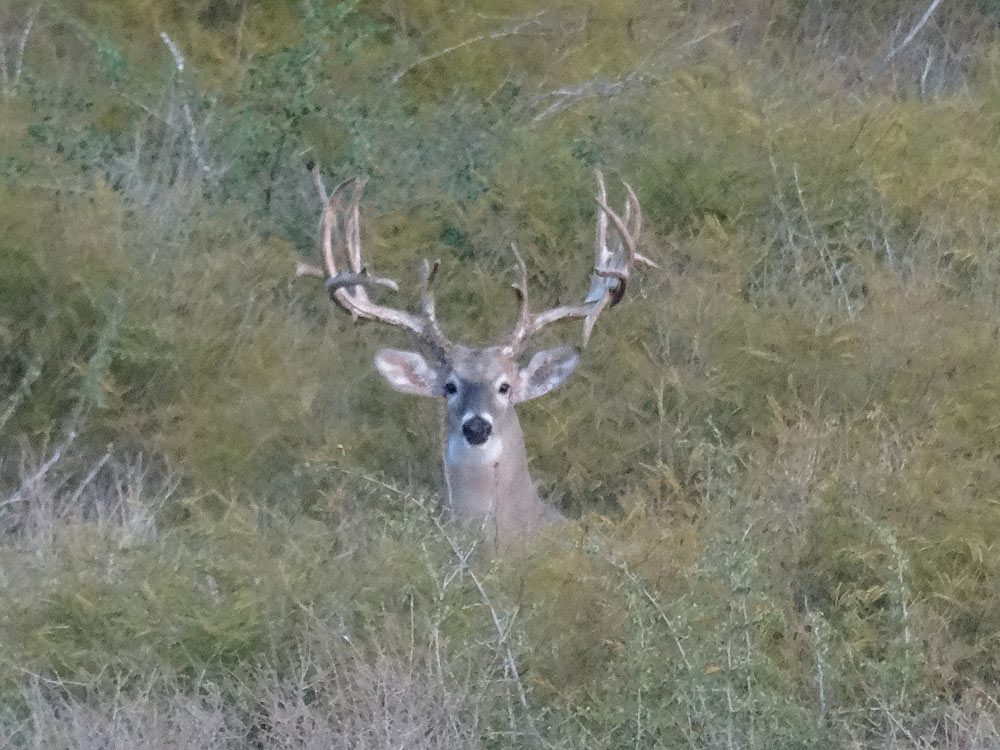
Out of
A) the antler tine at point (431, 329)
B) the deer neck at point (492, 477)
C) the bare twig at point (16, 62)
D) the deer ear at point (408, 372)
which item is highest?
the bare twig at point (16, 62)

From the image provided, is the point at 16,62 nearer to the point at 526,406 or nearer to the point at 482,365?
the point at 526,406

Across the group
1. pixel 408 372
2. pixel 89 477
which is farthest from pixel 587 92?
pixel 89 477

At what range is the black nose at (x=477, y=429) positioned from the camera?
7.20 meters

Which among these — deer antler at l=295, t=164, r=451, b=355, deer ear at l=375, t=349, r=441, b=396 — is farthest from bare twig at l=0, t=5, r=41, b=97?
deer ear at l=375, t=349, r=441, b=396

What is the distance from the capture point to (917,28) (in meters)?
11.6

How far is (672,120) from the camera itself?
30.5ft

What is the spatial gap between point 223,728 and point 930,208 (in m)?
4.98

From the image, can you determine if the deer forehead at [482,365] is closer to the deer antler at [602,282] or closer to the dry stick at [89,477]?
the deer antler at [602,282]

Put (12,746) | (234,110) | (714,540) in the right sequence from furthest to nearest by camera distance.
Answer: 1. (234,110)
2. (714,540)
3. (12,746)

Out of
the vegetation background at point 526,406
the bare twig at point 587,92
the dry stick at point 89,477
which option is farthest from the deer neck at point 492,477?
the bare twig at point 587,92

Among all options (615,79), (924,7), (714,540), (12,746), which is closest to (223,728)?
(12,746)

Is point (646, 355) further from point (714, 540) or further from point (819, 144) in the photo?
point (714, 540)

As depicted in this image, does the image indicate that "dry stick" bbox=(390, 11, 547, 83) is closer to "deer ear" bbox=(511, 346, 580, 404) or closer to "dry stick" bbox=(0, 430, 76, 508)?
"deer ear" bbox=(511, 346, 580, 404)

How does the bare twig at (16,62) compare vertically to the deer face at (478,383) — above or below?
A: above
